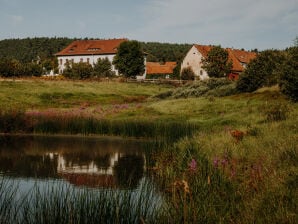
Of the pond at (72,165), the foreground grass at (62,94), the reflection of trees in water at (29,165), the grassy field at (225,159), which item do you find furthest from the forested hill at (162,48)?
the reflection of trees in water at (29,165)

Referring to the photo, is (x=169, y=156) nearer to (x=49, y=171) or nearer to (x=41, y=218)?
(x=49, y=171)

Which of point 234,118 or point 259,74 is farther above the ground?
point 259,74

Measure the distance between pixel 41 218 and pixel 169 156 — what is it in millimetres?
6788

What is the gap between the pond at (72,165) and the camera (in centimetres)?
1142

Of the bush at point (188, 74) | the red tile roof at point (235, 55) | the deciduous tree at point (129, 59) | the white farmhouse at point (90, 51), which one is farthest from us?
the white farmhouse at point (90, 51)

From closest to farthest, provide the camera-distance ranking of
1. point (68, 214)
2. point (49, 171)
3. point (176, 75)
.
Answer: point (68, 214), point (49, 171), point (176, 75)

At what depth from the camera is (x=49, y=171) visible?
1468 centimetres

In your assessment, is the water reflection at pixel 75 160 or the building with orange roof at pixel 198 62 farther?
the building with orange roof at pixel 198 62

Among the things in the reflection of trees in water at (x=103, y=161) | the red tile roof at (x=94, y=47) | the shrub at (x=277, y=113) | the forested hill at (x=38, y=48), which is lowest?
the reflection of trees in water at (x=103, y=161)

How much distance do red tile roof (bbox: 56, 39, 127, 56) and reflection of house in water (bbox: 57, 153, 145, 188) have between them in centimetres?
8715

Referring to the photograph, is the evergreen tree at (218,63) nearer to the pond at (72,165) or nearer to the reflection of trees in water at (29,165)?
the pond at (72,165)

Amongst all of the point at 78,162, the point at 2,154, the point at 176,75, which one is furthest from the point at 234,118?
the point at 176,75

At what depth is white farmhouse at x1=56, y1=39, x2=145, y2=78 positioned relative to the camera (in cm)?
10481

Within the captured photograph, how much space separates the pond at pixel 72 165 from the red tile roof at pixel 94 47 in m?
82.9
